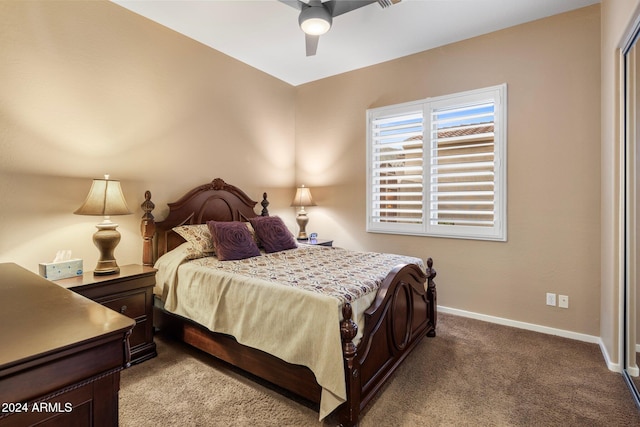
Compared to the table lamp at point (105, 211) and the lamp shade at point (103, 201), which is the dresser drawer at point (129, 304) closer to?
the table lamp at point (105, 211)

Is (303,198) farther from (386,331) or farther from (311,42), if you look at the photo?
(386,331)

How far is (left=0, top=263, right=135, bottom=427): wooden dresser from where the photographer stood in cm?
75

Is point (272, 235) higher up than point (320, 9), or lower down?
lower down

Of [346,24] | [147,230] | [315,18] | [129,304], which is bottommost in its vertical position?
[129,304]

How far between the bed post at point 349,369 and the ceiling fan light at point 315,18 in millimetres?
2063

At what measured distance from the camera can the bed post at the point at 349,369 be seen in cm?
164

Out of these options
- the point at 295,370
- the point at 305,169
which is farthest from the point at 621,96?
the point at 305,169

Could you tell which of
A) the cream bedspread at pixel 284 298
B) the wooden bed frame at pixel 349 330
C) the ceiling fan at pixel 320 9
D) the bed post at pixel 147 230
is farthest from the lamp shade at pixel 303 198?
the ceiling fan at pixel 320 9

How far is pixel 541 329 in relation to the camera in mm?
3027

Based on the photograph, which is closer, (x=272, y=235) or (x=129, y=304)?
(x=129, y=304)

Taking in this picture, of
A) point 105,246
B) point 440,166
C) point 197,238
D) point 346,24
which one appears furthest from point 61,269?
point 440,166

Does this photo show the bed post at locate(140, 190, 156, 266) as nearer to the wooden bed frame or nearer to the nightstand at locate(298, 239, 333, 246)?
the wooden bed frame

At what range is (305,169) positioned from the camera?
15.6 feet

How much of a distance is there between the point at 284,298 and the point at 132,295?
137 centimetres
